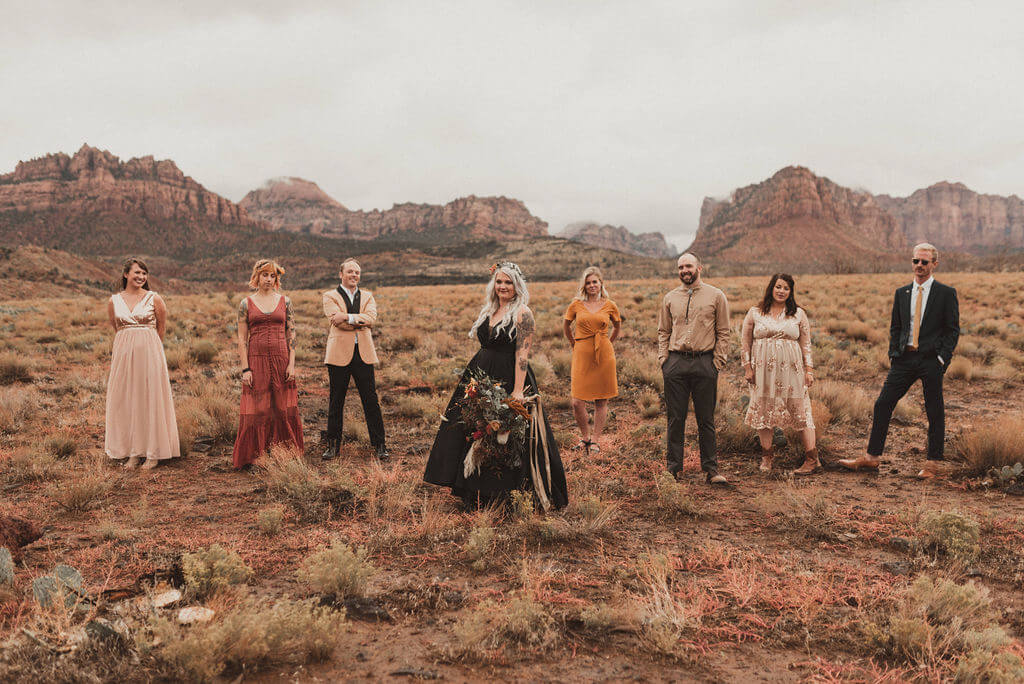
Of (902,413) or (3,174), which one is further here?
(3,174)

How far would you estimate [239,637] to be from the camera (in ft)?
8.81

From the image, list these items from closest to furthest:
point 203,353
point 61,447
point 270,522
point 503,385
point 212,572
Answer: point 212,572 < point 270,522 < point 503,385 < point 61,447 < point 203,353

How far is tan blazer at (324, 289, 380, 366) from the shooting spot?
6.57 m

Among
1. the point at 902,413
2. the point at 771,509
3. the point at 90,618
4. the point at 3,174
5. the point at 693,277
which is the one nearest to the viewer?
the point at 90,618

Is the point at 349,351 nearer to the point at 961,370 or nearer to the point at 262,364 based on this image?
the point at 262,364

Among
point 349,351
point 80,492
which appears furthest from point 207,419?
point 349,351

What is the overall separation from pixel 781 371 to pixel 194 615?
5979 millimetres

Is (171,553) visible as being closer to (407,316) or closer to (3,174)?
(407,316)

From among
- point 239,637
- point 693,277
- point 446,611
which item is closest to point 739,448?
point 693,277

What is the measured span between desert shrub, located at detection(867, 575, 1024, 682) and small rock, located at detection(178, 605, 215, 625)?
369cm

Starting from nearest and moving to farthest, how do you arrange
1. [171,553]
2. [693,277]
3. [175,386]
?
[171,553], [693,277], [175,386]

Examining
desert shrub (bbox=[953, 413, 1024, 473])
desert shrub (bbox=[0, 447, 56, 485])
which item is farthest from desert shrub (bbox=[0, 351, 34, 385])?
desert shrub (bbox=[953, 413, 1024, 473])

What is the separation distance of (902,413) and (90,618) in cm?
1000

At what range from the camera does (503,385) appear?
5125 mm
